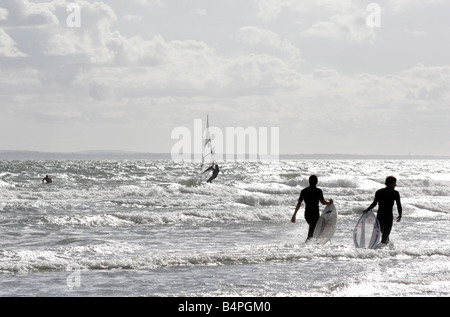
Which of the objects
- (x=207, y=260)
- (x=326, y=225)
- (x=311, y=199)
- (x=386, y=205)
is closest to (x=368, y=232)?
(x=386, y=205)

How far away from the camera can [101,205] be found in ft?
88.3

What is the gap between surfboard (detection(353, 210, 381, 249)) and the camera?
11.7 metres

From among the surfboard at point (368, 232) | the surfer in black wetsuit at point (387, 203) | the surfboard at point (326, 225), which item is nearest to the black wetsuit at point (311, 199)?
the surfboard at point (326, 225)

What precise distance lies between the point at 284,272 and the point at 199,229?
25.6 ft

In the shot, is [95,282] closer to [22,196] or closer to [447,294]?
[447,294]

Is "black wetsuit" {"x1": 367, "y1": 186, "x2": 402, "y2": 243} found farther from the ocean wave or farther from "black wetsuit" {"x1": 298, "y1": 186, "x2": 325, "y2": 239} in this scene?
"black wetsuit" {"x1": 298, "y1": 186, "x2": 325, "y2": 239}

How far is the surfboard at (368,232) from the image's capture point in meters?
11.7

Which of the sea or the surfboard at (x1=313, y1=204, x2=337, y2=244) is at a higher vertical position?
the surfboard at (x1=313, y1=204, x2=337, y2=244)

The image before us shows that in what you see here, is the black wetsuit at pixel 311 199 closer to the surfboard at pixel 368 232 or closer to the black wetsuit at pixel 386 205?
the surfboard at pixel 368 232

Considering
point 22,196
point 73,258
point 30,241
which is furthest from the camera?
point 22,196

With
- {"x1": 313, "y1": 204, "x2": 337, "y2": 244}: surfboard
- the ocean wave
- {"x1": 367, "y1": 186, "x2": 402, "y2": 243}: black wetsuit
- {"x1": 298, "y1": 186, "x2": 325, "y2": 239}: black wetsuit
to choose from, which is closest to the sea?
the ocean wave
